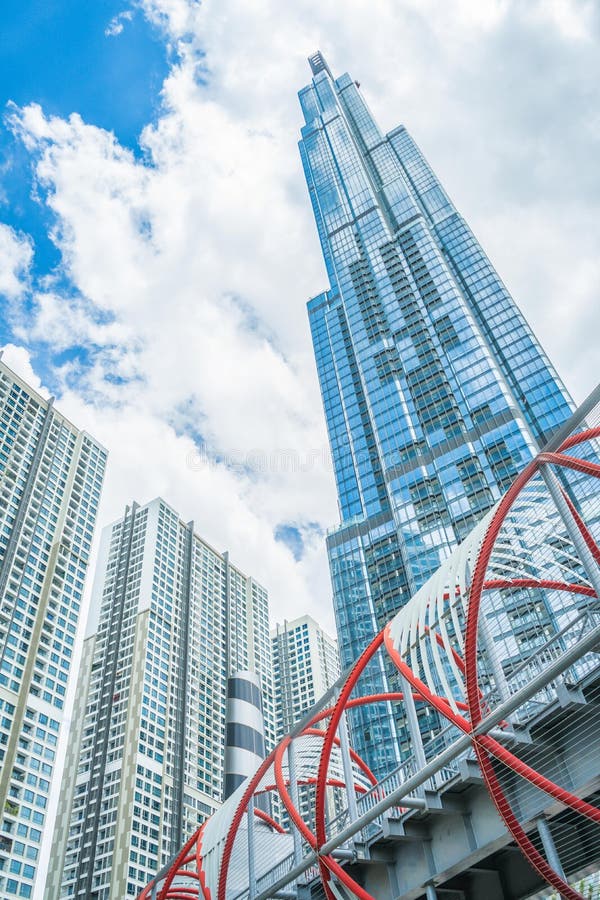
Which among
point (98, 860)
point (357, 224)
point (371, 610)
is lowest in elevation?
point (98, 860)

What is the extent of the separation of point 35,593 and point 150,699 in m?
20.7

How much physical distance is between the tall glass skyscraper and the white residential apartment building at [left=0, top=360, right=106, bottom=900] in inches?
1155

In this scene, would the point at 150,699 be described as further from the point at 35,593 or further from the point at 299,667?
the point at 299,667

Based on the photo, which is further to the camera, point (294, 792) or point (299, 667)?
point (299, 667)

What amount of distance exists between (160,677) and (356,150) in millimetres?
91578

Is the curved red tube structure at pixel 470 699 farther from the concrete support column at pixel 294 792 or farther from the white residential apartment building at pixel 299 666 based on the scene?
the white residential apartment building at pixel 299 666

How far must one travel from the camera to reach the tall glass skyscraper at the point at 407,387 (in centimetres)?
6969

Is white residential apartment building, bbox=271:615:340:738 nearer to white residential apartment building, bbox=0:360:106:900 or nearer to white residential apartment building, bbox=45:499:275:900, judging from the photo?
white residential apartment building, bbox=45:499:275:900

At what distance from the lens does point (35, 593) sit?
240 feet

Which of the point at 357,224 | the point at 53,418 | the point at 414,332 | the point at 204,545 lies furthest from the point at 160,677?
the point at 357,224

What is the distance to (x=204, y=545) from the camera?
112500 millimetres

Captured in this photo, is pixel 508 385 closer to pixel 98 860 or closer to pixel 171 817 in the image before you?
pixel 171 817

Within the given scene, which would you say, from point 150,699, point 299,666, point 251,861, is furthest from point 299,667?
point 251,861

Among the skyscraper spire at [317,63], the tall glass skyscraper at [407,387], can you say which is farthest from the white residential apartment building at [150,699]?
the skyscraper spire at [317,63]
